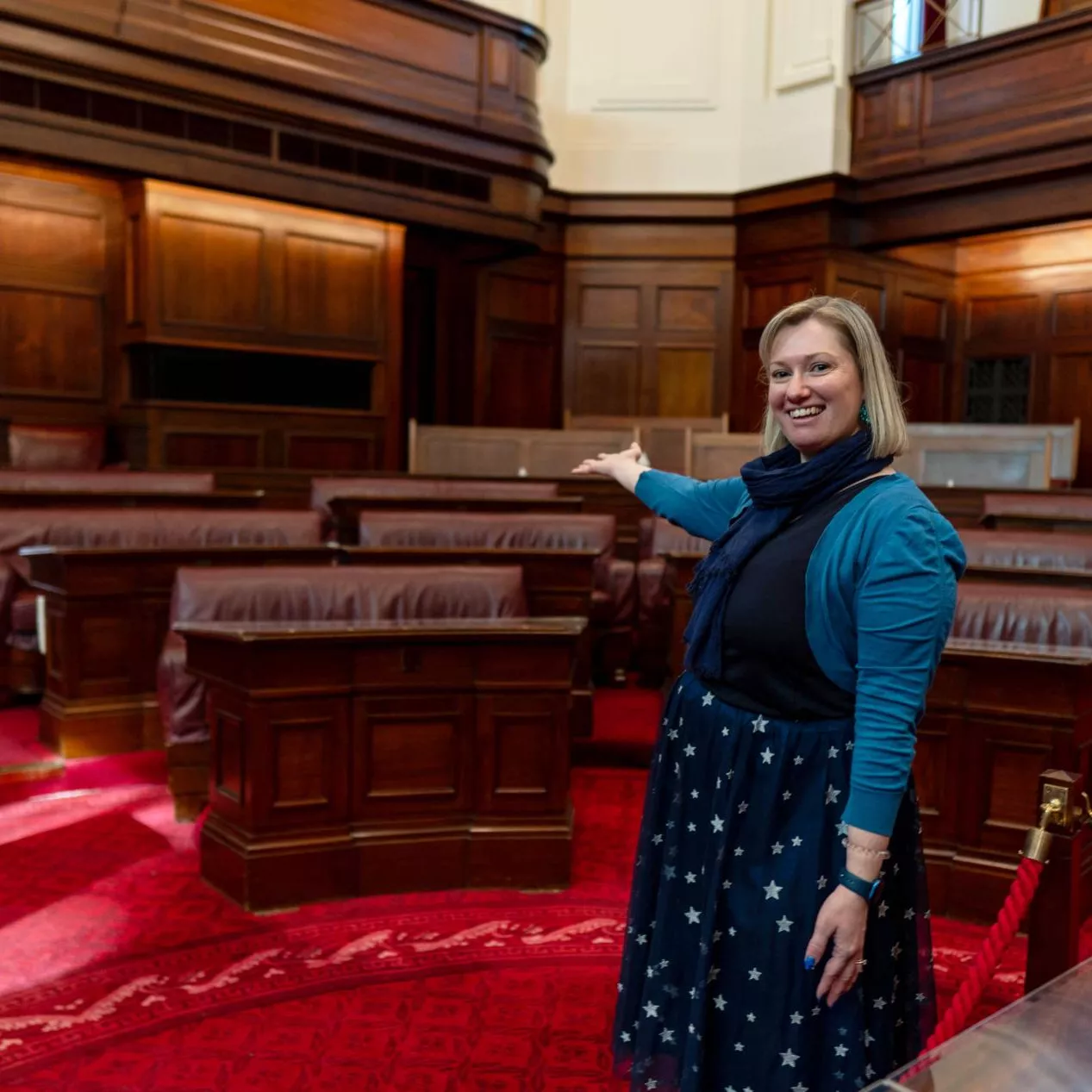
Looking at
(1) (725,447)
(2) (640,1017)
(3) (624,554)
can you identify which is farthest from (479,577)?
(1) (725,447)

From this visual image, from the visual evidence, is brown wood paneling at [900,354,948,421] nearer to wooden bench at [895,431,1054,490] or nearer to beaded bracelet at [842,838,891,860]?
wooden bench at [895,431,1054,490]

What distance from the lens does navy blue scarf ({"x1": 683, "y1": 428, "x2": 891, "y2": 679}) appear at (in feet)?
4.23

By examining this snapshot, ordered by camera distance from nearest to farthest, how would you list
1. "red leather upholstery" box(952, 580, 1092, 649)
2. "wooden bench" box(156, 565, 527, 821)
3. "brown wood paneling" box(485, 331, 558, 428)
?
"red leather upholstery" box(952, 580, 1092, 649)
"wooden bench" box(156, 565, 527, 821)
"brown wood paneling" box(485, 331, 558, 428)

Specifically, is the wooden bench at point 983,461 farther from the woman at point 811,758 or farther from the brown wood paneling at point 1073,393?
the woman at point 811,758

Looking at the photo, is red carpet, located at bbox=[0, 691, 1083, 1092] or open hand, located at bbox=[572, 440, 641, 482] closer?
open hand, located at bbox=[572, 440, 641, 482]

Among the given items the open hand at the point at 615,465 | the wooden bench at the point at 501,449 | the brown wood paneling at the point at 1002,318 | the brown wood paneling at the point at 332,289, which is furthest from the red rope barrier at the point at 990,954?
the brown wood paneling at the point at 1002,318

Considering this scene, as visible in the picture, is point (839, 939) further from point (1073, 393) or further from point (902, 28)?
point (902, 28)

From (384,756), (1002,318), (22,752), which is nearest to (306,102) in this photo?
(22,752)

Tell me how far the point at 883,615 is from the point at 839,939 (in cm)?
39

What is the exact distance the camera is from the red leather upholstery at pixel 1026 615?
Result: 3025 millimetres

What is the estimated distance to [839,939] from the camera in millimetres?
1251

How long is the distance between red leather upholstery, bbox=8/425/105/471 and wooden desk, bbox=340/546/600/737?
352 cm

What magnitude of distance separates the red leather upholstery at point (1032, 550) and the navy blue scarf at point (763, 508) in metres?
3.02

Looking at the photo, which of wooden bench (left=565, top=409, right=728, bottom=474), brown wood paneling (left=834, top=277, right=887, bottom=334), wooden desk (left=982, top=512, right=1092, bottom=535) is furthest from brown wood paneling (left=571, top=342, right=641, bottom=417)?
wooden desk (left=982, top=512, right=1092, bottom=535)
